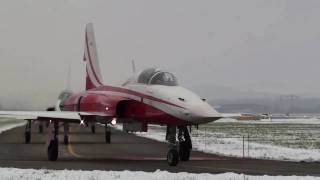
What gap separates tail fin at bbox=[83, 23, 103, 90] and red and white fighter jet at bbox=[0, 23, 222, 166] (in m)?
7.85

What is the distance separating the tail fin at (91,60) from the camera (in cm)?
3406

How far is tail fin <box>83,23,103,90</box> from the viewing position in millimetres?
34062

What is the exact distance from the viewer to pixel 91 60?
117 feet

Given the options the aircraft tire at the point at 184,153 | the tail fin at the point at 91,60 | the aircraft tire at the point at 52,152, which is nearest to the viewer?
the aircraft tire at the point at 52,152

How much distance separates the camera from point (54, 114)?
23078mm

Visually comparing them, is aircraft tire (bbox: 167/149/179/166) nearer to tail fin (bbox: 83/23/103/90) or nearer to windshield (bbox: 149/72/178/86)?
windshield (bbox: 149/72/178/86)

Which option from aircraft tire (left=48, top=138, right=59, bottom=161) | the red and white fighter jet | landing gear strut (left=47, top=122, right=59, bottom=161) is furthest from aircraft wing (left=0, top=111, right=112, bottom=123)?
aircraft tire (left=48, top=138, right=59, bottom=161)

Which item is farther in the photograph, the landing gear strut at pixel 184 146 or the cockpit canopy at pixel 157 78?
the landing gear strut at pixel 184 146

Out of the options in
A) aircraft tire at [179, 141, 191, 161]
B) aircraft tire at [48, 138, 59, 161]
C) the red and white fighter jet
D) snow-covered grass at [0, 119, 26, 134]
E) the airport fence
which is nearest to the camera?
the red and white fighter jet

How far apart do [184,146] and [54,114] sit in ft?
18.4

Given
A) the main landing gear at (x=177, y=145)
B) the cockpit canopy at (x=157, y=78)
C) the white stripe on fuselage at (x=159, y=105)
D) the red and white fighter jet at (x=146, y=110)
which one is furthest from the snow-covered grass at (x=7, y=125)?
the cockpit canopy at (x=157, y=78)

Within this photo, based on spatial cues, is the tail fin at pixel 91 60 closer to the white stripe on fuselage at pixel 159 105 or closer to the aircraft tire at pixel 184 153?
the white stripe on fuselage at pixel 159 105

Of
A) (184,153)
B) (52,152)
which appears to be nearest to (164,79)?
(184,153)

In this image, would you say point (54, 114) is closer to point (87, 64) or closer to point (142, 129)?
point (142, 129)
